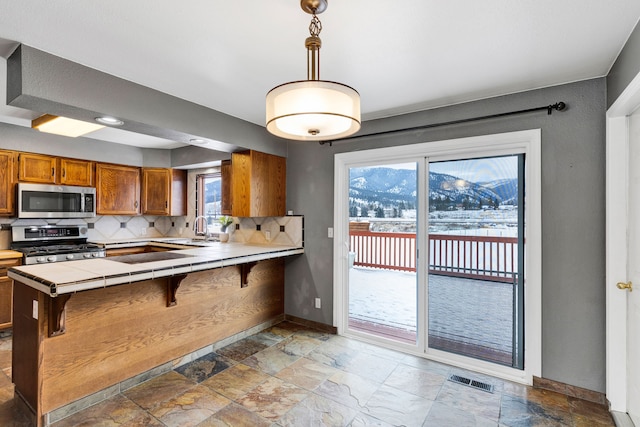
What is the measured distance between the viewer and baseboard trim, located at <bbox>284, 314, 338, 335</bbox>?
3.61m

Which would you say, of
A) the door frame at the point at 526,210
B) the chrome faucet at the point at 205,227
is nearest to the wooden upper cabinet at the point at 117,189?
the chrome faucet at the point at 205,227

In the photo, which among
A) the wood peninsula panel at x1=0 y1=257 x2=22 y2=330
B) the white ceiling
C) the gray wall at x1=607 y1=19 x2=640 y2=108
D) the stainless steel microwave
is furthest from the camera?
the stainless steel microwave

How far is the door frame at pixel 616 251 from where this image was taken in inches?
83.9

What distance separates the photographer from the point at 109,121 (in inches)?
94.5

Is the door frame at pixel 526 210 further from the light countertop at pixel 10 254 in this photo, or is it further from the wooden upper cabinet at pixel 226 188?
the light countertop at pixel 10 254

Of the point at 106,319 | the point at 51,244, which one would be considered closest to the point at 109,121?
the point at 106,319

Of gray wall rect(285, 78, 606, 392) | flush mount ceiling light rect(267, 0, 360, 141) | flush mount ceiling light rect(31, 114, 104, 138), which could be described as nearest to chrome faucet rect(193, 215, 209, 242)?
flush mount ceiling light rect(31, 114, 104, 138)

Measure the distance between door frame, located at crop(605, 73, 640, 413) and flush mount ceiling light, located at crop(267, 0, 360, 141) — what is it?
6.29 feet

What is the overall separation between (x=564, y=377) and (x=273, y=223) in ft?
10.3

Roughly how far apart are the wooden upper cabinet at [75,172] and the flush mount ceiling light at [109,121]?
7.61 ft

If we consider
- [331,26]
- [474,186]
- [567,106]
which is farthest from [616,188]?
[331,26]

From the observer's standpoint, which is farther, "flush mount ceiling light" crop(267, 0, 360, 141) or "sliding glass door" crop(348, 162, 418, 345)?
"sliding glass door" crop(348, 162, 418, 345)

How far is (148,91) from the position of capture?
8.25 ft

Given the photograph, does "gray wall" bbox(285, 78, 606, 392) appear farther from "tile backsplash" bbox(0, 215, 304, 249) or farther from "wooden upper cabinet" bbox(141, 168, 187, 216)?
"wooden upper cabinet" bbox(141, 168, 187, 216)
